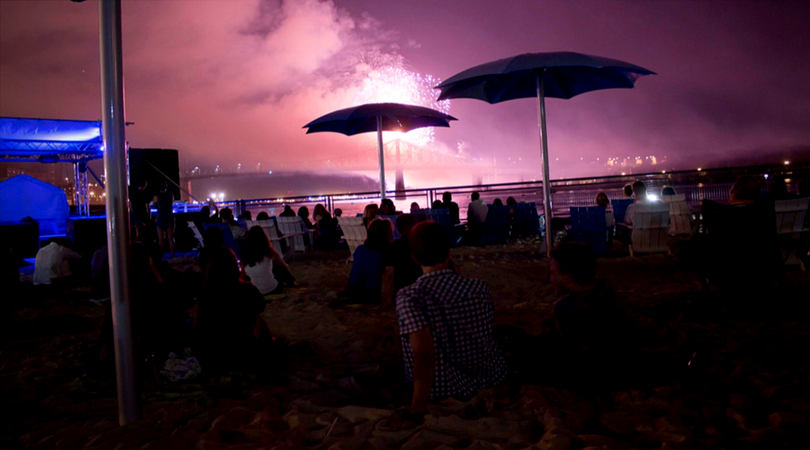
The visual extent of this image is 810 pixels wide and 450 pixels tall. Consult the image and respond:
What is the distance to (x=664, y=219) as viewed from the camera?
747 cm

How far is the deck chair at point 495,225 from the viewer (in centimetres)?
1059

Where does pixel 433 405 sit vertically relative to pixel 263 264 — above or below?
below

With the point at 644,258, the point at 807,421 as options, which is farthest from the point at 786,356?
the point at 644,258

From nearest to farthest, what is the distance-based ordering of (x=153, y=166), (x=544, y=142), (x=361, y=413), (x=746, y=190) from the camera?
1. (x=361, y=413)
2. (x=746, y=190)
3. (x=544, y=142)
4. (x=153, y=166)

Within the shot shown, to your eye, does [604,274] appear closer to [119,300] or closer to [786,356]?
[786,356]

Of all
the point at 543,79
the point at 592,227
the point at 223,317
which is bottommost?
the point at 223,317

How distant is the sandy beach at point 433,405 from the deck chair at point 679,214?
4408mm

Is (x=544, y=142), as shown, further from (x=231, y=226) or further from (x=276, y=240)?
(x=231, y=226)

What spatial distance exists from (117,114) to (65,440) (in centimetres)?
160

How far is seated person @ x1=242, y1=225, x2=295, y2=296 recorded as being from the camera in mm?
5957

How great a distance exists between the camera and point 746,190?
4.54 metres

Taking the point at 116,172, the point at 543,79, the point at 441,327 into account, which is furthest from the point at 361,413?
the point at 543,79

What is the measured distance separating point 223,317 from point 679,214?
335 inches

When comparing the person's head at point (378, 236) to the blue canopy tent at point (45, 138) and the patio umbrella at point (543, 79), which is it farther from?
the blue canopy tent at point (45, 138)
